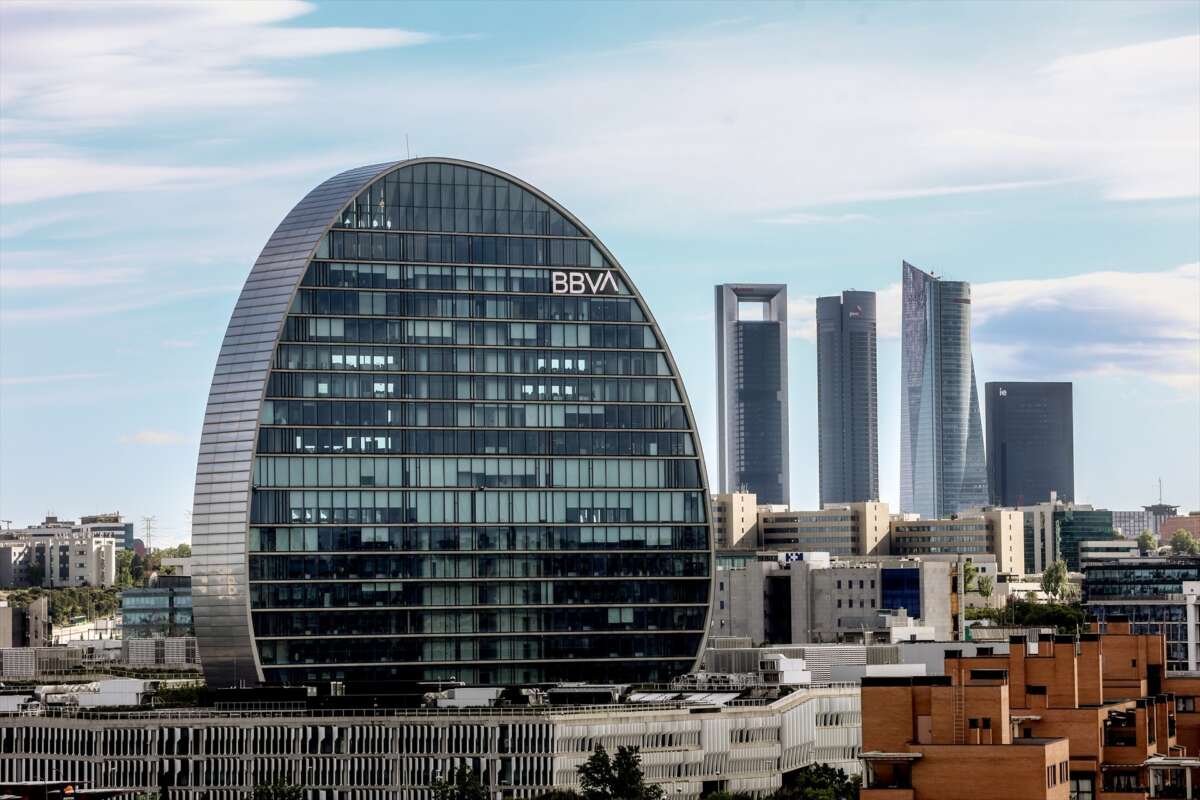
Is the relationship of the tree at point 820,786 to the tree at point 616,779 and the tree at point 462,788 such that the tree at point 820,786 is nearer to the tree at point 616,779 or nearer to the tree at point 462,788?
the tree at point 616,779

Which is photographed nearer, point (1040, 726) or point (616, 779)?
point (1040, 726)

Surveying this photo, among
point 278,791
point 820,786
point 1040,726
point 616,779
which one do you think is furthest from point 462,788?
point 1040,726

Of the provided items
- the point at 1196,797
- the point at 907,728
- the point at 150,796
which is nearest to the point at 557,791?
the point at 150,796

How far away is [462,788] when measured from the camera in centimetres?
19200

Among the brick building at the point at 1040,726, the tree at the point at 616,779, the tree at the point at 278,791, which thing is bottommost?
the tree at the point at 278,791

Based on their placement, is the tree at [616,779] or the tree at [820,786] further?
the tree at [820,786]

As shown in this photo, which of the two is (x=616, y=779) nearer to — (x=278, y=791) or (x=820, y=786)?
(x=820, y=786)

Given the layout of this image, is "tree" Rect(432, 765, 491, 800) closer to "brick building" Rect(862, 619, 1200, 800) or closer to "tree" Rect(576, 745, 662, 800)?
"tree" Rect(576, 745, 662, 800)

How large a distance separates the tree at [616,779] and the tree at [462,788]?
8442mm

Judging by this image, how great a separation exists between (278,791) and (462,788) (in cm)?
1370

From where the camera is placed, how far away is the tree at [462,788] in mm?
190500

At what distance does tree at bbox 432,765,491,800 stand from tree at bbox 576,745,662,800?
844cm

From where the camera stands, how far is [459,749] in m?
200

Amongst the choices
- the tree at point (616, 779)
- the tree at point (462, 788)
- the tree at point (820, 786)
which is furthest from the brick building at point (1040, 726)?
the tree at point (462, 788)
